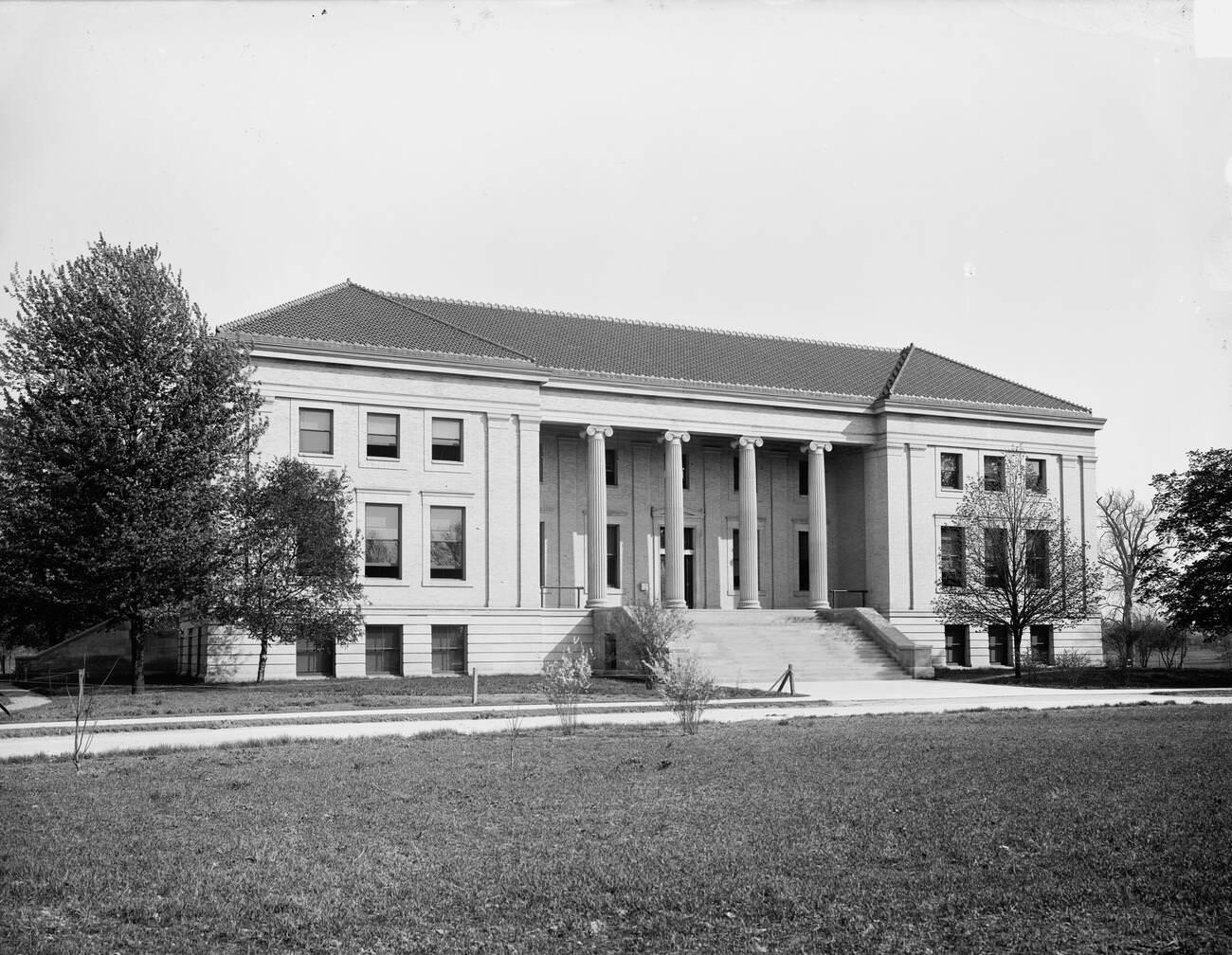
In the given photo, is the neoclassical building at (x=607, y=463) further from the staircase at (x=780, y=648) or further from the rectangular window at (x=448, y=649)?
the staircase at (x=780, y=648)

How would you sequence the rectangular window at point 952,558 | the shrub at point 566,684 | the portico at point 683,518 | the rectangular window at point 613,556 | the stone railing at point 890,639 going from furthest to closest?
1. the rectangular window at point 613,556
2. the portico at point 683,518
3. the rectangular window at point 952,558
4. the stone railing at point 890,639
5. the shrub at point 566,684

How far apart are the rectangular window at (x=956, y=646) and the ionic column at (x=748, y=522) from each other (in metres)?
8.57

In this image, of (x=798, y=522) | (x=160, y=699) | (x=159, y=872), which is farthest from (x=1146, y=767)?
(x=798, y=522)

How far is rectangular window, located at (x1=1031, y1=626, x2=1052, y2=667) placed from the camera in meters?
52.7

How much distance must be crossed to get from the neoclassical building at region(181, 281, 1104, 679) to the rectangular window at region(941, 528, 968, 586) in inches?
23.1

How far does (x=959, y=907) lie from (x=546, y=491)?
41.9m

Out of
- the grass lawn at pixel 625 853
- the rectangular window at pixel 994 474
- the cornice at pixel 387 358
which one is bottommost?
the grass lawn at pixel 625 853

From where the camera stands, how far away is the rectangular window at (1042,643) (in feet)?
173

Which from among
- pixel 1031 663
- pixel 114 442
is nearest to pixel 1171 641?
pixel 1031 663

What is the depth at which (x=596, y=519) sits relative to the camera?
47.2 metres

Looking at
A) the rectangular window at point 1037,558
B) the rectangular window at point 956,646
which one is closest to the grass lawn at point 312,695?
the rectangular window at point 1037,558

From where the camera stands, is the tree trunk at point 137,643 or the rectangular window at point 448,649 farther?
the rectangular window at point 448,649

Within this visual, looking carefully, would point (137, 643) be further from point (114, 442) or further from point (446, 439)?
point (446, 439)

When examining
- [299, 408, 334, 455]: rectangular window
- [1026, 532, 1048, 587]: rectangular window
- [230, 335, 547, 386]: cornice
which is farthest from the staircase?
[299, 408, 334, 455]: rectangular window
